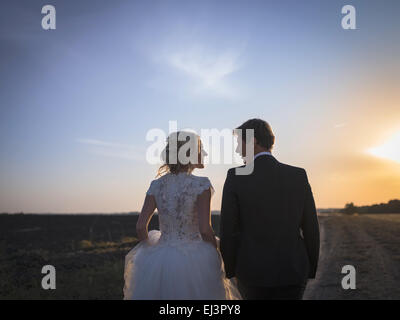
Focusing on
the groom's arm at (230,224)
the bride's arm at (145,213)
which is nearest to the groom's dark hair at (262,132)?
the groom's arm at (230,224)

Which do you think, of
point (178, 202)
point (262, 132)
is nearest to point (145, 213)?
point (178, 202)

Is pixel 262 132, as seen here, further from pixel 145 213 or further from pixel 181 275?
pixel 181 275

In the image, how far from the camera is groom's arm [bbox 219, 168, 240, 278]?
12.7ft

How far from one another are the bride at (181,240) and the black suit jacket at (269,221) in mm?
584

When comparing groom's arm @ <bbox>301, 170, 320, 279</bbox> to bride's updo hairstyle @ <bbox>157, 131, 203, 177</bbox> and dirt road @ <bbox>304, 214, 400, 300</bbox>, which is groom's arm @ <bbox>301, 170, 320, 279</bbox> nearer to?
bride's updo hairstyle @ <bbox>157, 131, 203, 177</bbox>

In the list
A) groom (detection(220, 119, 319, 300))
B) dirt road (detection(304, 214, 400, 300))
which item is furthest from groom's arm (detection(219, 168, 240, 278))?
dirt road (detection(304, 214, 400, 300))

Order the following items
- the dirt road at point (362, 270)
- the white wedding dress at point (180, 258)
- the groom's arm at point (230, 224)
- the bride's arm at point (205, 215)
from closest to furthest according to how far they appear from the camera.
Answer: the groom's arm at point (230, 224) → the bride's arm at point (205, 215) → the white wedding dress at point (180, 258) → the dirt road at point (362, 270)

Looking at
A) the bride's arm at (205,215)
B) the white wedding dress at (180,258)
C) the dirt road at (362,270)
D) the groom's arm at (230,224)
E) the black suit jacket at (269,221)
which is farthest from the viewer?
the dirt road at (362,270)

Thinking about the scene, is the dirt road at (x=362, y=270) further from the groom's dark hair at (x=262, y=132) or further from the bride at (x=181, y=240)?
the groom's dark hair at (x=262, y=132)

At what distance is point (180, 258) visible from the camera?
4.54 m

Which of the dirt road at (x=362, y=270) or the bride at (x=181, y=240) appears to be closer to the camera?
the bride at (x=181, y=240)

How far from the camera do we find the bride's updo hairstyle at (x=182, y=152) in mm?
4473

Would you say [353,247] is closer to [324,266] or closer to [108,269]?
[324,266]

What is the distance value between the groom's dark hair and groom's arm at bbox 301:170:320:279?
1.58 feet
